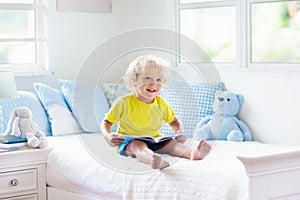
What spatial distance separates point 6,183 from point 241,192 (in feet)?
4.31

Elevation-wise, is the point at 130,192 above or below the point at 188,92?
below

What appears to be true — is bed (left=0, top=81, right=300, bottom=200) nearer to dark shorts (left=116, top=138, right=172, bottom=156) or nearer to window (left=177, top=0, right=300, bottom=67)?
dark shorts (left=116, top=138, right=172, bottom=156)

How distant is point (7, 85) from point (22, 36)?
819 mm

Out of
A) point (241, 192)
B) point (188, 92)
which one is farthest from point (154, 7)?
point (241, 192)

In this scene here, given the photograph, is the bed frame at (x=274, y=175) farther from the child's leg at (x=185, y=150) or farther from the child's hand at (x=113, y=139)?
the child's hand at (x=113, y=139)

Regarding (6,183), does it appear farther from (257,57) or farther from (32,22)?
(257,57)

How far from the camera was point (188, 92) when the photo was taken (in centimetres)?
307

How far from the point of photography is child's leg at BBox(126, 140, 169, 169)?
2.51m

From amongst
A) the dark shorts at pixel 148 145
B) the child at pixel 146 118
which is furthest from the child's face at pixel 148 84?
the dark shorts at pixel 148 145

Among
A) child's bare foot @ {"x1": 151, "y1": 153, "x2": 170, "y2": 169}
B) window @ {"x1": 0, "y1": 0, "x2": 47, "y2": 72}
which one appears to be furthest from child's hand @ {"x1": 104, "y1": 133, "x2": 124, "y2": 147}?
window @ {"x1": 0, "y1": 0, "x2": 47, "y2": 72}

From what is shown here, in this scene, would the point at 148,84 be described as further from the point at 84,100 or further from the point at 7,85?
the point at 84,100

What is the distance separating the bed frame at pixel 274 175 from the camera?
219 cm

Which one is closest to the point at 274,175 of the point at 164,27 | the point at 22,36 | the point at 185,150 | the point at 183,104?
the point at 185,150

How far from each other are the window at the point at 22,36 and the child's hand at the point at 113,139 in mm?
1412
